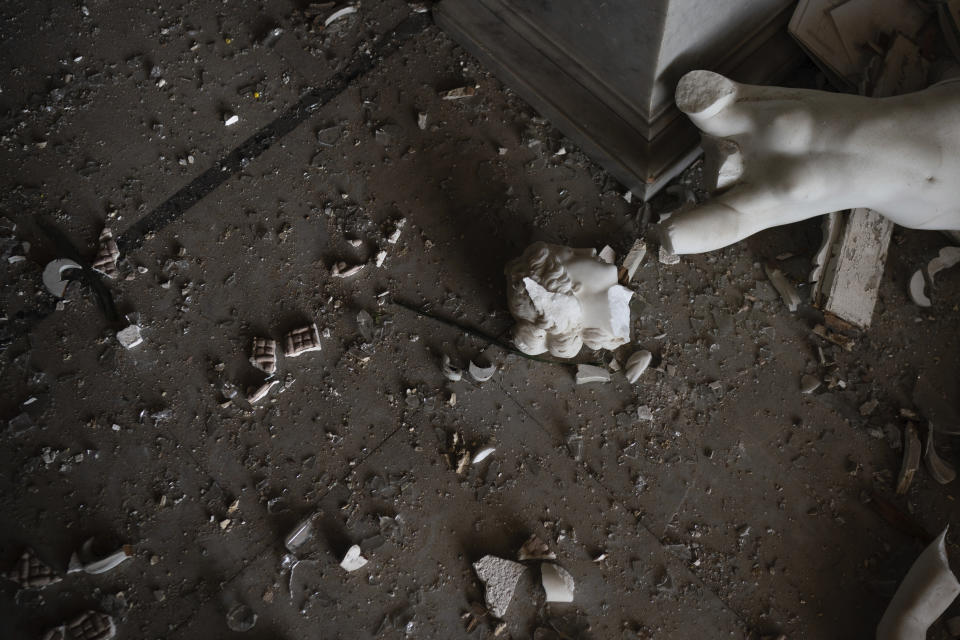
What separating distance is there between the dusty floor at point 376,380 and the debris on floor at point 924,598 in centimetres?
12

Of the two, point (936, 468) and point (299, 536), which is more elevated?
point (299, 536)

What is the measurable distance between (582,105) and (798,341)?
127 centimetres

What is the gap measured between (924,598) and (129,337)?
9.83ft

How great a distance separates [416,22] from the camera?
2.99m

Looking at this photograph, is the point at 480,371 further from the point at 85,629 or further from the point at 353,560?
the point at 85,629

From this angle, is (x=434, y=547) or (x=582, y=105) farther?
(x=582, y=105)

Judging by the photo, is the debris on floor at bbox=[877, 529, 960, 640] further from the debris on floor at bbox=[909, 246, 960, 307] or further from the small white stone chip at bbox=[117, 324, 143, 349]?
the small white stone chip at bbox=[117, 324, 143, 349]

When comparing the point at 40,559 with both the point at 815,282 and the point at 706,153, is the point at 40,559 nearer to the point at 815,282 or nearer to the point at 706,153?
the point at 706,153

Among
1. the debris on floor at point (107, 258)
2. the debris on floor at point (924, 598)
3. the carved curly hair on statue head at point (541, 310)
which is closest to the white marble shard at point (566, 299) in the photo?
the carved curly hair on statue head at point (541, 310)

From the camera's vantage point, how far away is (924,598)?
7.54 ft

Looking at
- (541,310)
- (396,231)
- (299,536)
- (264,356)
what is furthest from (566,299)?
(299,536)

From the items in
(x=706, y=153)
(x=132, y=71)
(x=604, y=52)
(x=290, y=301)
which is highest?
(x=132, y=71)

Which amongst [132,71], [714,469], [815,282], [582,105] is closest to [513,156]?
[582,105]

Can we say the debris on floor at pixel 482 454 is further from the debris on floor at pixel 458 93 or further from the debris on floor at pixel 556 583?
the debris on floor at pixel 458 93
